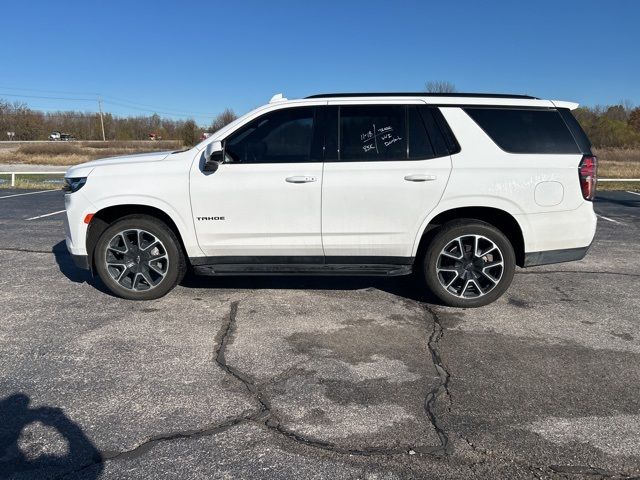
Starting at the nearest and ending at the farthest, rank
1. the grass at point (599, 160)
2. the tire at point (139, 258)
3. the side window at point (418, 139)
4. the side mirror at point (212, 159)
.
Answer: the side mirror at point (212, 159) < the side window at point (418, 139) < the tire at point (139, 258) < the grass at point (599, 160)

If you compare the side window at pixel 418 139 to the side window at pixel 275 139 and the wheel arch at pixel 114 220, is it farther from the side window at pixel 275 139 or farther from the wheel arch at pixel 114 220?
the wheel arch at pixel 114 220

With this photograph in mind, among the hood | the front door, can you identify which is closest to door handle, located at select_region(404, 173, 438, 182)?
the front door

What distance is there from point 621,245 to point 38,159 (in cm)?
4247

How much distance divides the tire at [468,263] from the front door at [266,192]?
3.77 ft

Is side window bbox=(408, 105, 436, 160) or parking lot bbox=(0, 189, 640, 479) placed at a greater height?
side window bbox=(408, 105, 436, 160)

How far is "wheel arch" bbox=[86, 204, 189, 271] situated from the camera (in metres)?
4.99

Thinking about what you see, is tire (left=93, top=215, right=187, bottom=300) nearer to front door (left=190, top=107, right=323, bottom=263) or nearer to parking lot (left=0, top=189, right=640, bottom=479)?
parking lot (left=0, top=189, right=640, bottom=479)

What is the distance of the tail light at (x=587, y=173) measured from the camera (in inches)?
184

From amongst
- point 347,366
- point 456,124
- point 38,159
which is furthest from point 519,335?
point 38,159

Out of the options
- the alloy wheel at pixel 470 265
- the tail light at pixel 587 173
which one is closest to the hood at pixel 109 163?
the alloy wheel at pixel 470 265

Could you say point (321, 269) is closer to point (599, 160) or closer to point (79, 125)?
point (599, 160)

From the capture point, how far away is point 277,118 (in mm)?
4863

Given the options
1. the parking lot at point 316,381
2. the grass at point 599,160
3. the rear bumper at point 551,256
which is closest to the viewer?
the parking lot at point 316,381

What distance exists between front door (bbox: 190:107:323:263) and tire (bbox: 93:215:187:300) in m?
0.37
